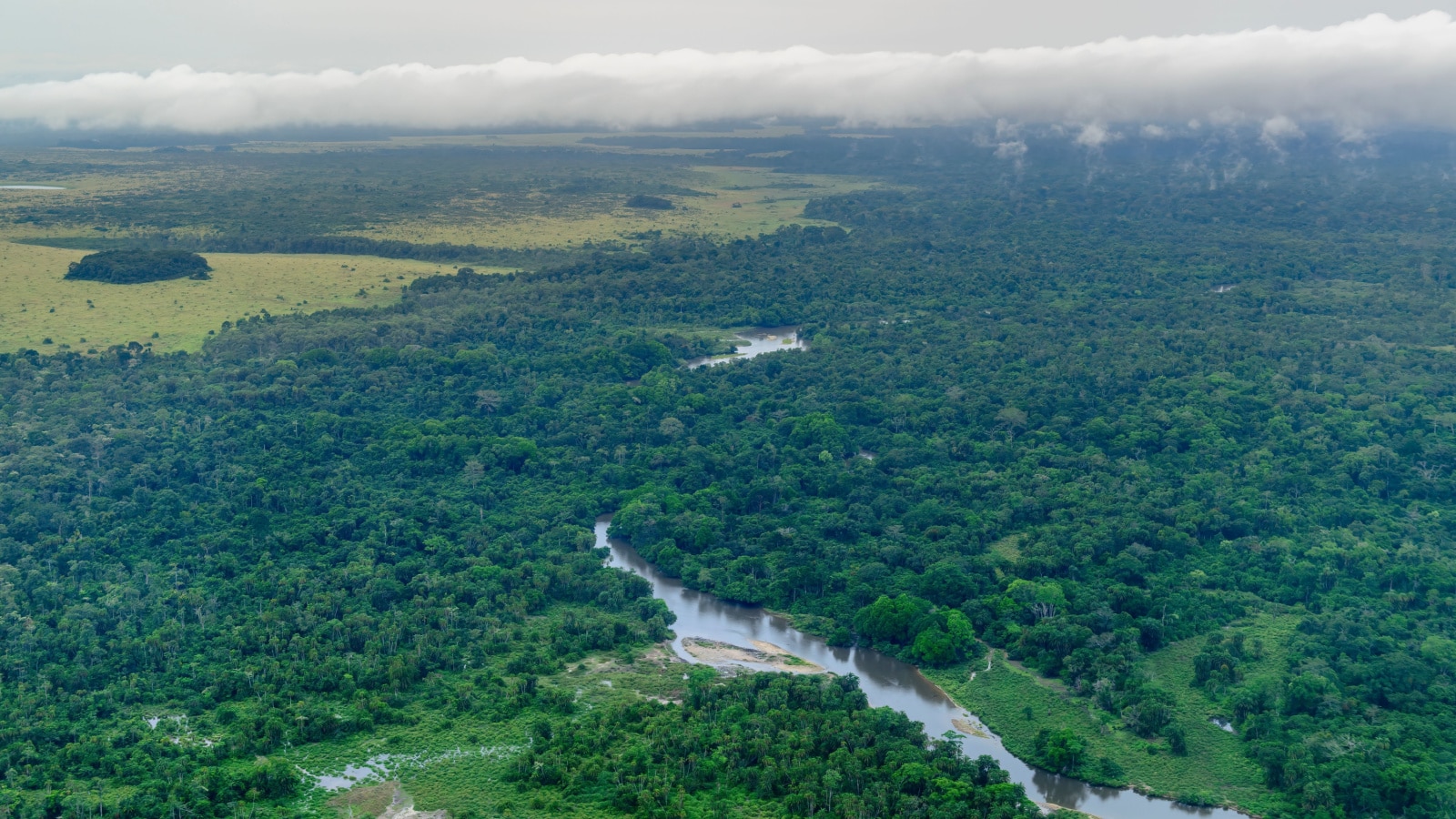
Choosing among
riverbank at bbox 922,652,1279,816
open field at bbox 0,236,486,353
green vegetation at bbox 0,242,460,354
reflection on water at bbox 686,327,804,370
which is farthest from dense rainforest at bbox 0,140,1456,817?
open field at bbox 0,236,486,353

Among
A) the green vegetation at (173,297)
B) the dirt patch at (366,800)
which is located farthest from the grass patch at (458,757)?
the green vegetation at (173,297)

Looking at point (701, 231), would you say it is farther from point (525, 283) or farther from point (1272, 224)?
point (1272, 224)

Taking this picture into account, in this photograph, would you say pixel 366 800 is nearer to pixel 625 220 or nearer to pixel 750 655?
pixel 750 655

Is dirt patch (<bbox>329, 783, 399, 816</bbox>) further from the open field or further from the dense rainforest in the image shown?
the open field

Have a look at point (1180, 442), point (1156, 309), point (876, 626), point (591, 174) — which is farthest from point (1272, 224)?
point (876, 626)

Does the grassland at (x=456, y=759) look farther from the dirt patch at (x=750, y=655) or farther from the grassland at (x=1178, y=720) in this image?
the grassland at (x=1178, y=720)
